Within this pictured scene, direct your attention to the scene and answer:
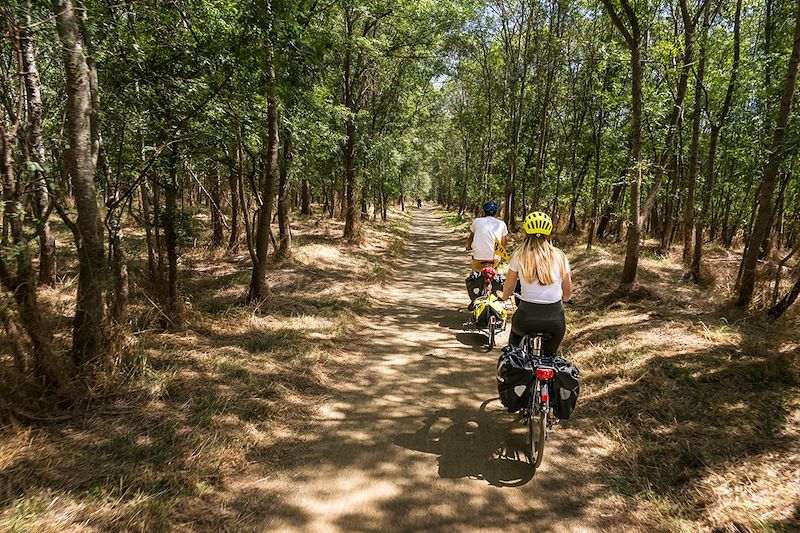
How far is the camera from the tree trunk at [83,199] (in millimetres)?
3863

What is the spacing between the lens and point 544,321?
4117 millimetres

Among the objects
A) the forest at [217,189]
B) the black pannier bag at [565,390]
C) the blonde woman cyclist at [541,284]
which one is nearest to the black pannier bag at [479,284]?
the forest at [217,189]

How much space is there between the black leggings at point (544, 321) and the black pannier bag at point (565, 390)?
1.24ft

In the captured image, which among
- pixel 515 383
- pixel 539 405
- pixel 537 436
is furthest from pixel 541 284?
pixel 537 436

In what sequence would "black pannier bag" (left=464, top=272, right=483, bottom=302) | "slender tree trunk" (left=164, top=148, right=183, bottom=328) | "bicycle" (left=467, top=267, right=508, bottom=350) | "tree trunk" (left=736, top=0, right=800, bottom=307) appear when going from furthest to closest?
"black pannier bag" (left=464, top=272, right=483, bottom=302), "bicycle" (left=467, top=267, right=508, bottom=350), "slender tree trunk" (left=164, top=148, right=183, bottom=328), "tree trunk" (left=736, top=0, right=800, bottom=307)

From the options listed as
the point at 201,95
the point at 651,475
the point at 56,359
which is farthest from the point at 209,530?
the point at 201,95

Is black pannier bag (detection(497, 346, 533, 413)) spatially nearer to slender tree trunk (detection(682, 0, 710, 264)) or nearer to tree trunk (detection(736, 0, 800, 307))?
tree trunk (detection(736, 0, 800, 307))

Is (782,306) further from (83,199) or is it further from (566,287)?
(83,199)

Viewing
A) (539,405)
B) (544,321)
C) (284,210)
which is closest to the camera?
(539,405)

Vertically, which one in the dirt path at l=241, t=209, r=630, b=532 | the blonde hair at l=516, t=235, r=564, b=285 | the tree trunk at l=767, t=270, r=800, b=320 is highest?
the blonde hair at l=516, t=235, r=564, b=285

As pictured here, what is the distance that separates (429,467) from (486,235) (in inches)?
184

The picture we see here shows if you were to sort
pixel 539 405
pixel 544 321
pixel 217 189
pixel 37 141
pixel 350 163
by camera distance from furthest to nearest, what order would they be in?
pixel 350 163
pixel 217 189
pixel 37 141
pixel 544 321
pixel 539 405

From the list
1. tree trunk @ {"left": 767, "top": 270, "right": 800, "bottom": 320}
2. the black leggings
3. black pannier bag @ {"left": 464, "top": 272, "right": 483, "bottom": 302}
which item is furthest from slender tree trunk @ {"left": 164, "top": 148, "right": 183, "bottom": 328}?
tree trunk @ {"left": 767, "top": 270, "right": 800, "bottom": 320}

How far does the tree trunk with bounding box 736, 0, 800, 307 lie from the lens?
657cm
